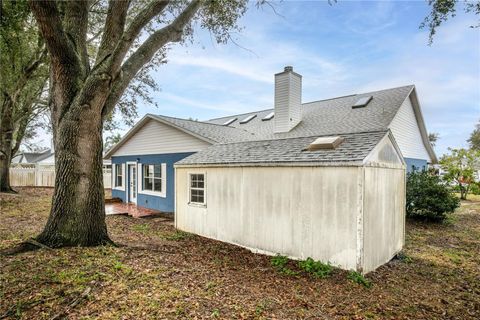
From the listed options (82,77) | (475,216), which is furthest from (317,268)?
(475,216)

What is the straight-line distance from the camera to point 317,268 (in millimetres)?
5352

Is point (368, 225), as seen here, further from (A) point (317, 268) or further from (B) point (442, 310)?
(B) point (442, 310)

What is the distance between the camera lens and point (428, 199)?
10430 mm

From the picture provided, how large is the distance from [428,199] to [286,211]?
761cm

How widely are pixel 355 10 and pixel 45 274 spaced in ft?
33.9

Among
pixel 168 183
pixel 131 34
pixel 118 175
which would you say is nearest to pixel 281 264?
pixel 131 34

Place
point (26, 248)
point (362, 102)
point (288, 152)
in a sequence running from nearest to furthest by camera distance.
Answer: point (26, 248) < point (288, 152) < point (362, 102)

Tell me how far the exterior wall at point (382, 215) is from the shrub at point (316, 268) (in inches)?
27.2

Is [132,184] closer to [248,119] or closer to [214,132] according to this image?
[214,132]

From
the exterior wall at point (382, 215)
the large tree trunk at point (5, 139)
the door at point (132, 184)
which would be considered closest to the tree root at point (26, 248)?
the exterior wall at point (382, 215)

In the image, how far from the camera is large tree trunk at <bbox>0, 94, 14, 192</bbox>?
44.4ft

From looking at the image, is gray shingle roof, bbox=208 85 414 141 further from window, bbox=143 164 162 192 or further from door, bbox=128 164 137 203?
door, bbox=128 164 137 203

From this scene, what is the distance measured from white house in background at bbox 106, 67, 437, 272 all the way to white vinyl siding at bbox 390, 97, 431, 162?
0.14m

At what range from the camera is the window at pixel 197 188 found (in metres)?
8.30
